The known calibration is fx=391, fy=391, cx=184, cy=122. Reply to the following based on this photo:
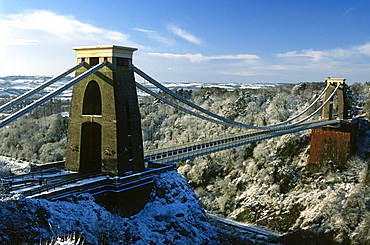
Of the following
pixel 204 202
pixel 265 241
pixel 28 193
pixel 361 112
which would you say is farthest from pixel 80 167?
pixel 361 112

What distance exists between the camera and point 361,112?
37.3 m

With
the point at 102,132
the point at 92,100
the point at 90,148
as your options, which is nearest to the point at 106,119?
the point at 102,132

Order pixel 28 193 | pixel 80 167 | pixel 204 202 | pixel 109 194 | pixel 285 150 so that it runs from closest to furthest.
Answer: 1. pixel 28 193
2. pixel 109 194
3. pixel 80 167
4. pixel 204 202
5. pixel 285 150

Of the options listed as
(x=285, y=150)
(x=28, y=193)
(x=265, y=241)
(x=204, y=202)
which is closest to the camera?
(x=28, y=193)

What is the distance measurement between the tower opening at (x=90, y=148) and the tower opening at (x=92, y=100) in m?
0.56

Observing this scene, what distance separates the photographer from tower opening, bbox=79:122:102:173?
1530 cm

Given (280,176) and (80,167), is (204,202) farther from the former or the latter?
(80,167)

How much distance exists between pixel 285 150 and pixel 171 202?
1949 cm

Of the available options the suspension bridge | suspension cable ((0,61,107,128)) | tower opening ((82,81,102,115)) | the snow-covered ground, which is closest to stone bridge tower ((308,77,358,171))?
the snow-covered ground

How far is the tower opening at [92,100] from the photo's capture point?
15.4m

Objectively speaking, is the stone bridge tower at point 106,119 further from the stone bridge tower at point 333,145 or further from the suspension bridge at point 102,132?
the stone bridge tower at point 333,145

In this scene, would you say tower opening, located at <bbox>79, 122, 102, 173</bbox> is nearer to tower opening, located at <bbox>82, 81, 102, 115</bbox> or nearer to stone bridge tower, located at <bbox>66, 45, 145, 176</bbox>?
stone bridge tower, located at <bbox>66, 45, 145, 176</bbox>

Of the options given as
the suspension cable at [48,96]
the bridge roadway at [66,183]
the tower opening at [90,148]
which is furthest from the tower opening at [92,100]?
the bridge roadway at [66,183]

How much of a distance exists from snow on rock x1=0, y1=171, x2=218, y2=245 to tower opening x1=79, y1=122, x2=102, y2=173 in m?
2.48
